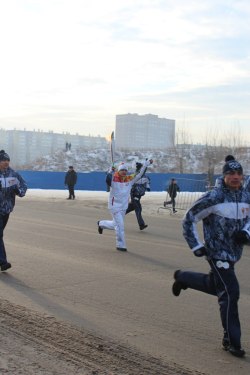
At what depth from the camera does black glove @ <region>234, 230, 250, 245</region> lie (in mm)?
4910

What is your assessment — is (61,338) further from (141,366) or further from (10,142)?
(10,142)

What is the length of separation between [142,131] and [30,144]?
856 inches

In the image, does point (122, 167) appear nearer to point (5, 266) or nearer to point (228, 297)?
point (5, 266)

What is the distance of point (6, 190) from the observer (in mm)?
8406

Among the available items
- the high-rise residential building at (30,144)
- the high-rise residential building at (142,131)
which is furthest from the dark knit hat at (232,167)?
the high-rise residential building at (142,131)

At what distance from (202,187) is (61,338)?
19.9 meters

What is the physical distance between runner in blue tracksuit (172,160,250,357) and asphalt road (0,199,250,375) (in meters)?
0.34

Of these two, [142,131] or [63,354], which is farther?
[142,131]

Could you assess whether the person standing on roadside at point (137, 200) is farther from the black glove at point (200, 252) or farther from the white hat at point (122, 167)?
the black glove at point (200, 252)

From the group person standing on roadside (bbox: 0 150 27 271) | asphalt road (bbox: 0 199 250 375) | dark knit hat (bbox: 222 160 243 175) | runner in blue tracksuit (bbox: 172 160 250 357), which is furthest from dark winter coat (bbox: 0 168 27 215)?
dark knit hat (bbox: 222 160 243 175)

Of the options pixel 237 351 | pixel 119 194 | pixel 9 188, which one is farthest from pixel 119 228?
pixel 237 351

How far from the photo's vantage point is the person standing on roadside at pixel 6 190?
8.30m

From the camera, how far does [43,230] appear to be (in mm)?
13648

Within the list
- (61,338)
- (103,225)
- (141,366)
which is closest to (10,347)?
(61,338)
